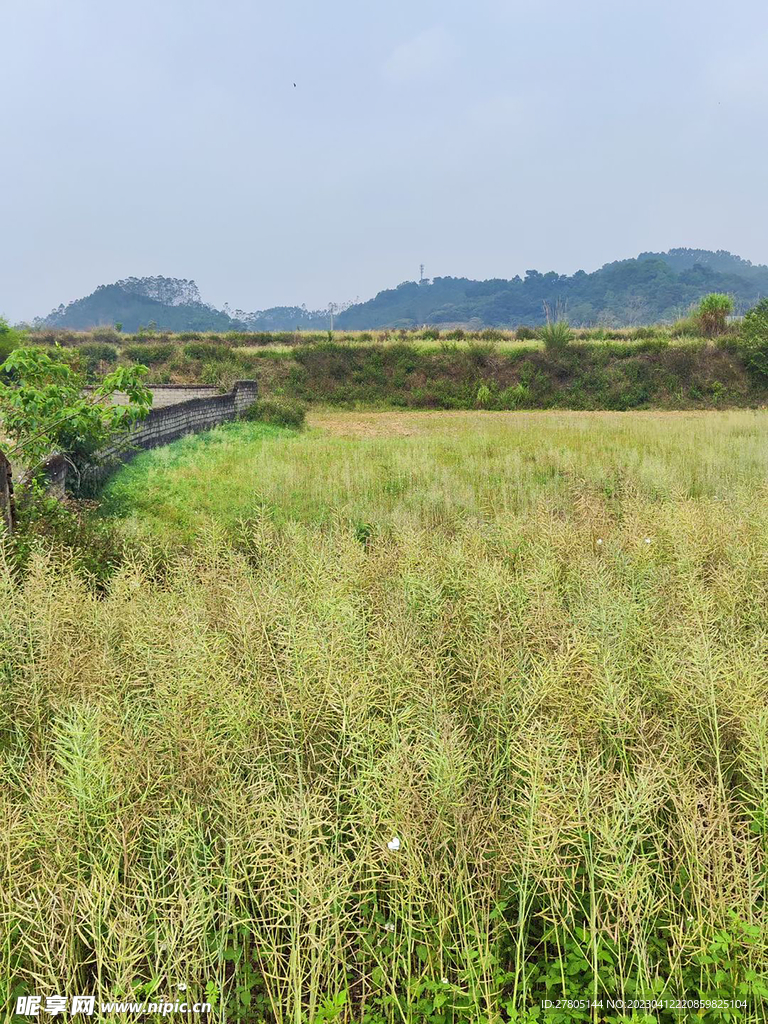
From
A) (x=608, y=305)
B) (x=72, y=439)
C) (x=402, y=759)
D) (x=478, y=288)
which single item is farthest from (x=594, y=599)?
(x=478, y=288)

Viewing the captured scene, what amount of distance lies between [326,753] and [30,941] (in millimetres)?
1025

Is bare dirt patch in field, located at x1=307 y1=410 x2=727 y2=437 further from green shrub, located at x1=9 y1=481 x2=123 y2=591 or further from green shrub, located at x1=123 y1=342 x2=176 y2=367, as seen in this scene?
green shrub, located at x1=123 y1=342 x2=176 y2=367

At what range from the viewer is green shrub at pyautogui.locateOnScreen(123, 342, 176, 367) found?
25484mm

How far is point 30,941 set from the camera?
1.70 m

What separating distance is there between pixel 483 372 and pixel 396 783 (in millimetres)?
23122

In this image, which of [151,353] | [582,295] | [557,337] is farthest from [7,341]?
[582,295]

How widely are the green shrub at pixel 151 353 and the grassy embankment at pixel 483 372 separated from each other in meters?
0.04

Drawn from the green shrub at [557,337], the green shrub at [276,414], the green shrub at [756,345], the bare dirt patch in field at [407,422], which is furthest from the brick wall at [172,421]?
the green shrub at [756,345]

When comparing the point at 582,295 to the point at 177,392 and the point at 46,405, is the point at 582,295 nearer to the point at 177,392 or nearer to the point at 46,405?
the point at 177,392

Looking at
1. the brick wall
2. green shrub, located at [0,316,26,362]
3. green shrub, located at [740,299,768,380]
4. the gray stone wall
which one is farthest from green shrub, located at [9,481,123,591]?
green shrub, located at [740,299,768,380]

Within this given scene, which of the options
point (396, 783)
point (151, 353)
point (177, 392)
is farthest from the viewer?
point (151, 353)

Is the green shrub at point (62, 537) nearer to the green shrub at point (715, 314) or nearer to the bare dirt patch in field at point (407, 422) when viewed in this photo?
the bare dirt patch in field at point (407, 422)

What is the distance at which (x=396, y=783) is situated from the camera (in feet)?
6.27

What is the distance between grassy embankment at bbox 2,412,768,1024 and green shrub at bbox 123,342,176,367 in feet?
75.6
